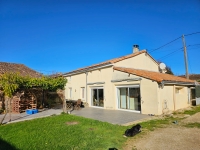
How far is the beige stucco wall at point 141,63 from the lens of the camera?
1779cm

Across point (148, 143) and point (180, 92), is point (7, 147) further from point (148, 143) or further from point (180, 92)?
point (180, 92)

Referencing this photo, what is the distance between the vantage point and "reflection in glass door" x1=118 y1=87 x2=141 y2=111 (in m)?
13.9

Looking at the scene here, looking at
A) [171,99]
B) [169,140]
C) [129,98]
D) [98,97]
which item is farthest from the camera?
[98,97]

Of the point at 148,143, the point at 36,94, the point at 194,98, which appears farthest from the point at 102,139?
the point at 194,98

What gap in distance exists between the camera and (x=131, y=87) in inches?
566

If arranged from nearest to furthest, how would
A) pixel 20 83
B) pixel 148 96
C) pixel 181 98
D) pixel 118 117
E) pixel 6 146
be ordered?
pixel 6 146 < pixel 118 117 < pixel 148 96 < pixel 20 83 < pixel 181 98

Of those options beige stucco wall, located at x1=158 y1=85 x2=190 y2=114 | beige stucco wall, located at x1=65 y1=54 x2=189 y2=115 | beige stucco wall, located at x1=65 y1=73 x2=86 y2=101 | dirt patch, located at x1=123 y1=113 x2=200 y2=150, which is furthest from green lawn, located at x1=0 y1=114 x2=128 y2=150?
beige stucco wall, located at x1=65 y1=73 x2=86 y2=101

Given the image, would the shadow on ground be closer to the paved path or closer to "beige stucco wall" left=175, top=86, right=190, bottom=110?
the paved path

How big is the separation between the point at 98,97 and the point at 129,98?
482cm

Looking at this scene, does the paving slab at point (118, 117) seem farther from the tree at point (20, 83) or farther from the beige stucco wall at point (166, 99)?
the tree at point (20, 83)

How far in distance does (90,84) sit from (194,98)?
42.7 feet

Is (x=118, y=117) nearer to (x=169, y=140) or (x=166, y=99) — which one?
(x=166, y=99)

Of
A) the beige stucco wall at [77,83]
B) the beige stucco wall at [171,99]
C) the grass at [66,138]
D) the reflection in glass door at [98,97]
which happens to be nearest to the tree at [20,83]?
the grass at [66,138]

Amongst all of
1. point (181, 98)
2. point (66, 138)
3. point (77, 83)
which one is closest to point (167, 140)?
point (66, 138)
